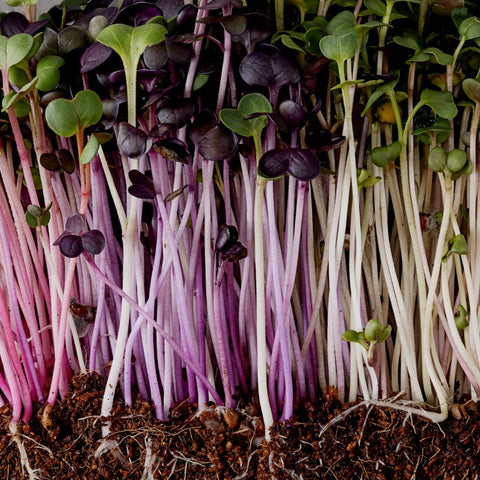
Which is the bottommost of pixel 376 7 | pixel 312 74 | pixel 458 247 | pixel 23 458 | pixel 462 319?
pixel 23 458

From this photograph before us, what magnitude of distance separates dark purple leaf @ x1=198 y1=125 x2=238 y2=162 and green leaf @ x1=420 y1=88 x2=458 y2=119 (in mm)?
376

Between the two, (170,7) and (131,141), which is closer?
(131,141)

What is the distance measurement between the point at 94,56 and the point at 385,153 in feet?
1.88

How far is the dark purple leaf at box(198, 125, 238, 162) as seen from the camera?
2.95ft

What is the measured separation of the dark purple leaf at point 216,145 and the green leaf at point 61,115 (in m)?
0.23

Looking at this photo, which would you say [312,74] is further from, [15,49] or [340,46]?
[15,49]

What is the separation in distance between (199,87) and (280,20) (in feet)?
0.74

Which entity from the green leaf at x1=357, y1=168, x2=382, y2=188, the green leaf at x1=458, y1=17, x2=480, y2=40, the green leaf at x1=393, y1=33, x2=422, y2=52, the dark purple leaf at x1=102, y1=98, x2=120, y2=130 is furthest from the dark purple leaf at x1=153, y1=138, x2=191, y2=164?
the green leaf at x1=458, y1=17, x2=480, y2=40

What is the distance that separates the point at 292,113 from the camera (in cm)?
89

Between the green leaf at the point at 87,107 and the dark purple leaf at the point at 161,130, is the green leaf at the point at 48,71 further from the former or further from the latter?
the dark purple leaf at the point at 161,130

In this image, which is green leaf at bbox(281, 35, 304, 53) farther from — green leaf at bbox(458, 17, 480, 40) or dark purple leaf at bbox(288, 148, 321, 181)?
green leaf at bbox(458, 17, 480, 40)

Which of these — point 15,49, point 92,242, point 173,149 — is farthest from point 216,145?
point 15,49

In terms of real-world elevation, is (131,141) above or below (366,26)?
below

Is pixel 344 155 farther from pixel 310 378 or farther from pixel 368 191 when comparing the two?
pixel 310 378
